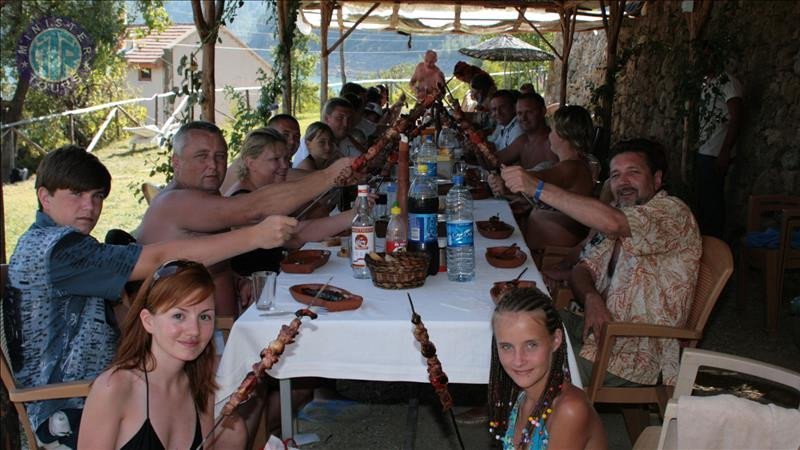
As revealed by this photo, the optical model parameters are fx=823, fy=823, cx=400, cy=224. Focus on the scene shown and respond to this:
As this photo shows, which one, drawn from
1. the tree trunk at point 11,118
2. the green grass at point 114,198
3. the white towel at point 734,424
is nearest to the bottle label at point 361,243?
the white towel at point 734,424

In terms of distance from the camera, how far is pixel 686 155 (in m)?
8.45

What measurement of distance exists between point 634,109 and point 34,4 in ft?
32.0

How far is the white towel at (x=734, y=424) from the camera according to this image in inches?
78.0

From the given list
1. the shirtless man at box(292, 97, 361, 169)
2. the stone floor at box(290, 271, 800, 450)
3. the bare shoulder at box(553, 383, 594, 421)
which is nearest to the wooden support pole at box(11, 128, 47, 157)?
the shirtless man at box(292, 97, 361, 169)

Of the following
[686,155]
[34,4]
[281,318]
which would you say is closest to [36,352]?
[281,318]

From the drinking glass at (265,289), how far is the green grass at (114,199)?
193 inches

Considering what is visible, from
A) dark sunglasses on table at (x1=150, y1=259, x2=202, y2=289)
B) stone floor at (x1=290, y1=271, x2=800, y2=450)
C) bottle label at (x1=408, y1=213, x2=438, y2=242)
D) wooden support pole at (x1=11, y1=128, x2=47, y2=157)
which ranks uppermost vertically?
dark sunglasses on table at (x1=150, y1=259, x2=202, y2=289)

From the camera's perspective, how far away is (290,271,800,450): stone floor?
4113 mm

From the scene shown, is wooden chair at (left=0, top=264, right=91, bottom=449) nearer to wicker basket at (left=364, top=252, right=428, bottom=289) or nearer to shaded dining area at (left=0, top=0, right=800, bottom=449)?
shaded dining area at (left=0, top=0, right=800, bottom=449)

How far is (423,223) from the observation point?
3438 mm

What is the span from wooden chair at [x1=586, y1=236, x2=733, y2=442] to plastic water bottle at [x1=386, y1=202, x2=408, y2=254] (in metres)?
0.91

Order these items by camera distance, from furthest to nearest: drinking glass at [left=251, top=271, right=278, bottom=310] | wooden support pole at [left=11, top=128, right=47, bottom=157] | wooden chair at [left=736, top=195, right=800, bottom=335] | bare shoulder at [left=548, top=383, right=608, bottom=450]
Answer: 1. wooden support pole at [left=11, top=128, right=47, bottom=157]
2. wooden chair at [left=736, top=195, right=800, bottom=335]
3. drinking glass at [left=251, top=271, right=278, bottom=310]
4. bare shoulder at [left=548, top=383, right=608, bottom=450]

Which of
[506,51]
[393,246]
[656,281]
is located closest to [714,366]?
[656,281]

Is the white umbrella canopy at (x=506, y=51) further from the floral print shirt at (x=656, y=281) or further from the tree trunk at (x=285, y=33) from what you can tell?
the floral print shirt at (x=656, y=281)
